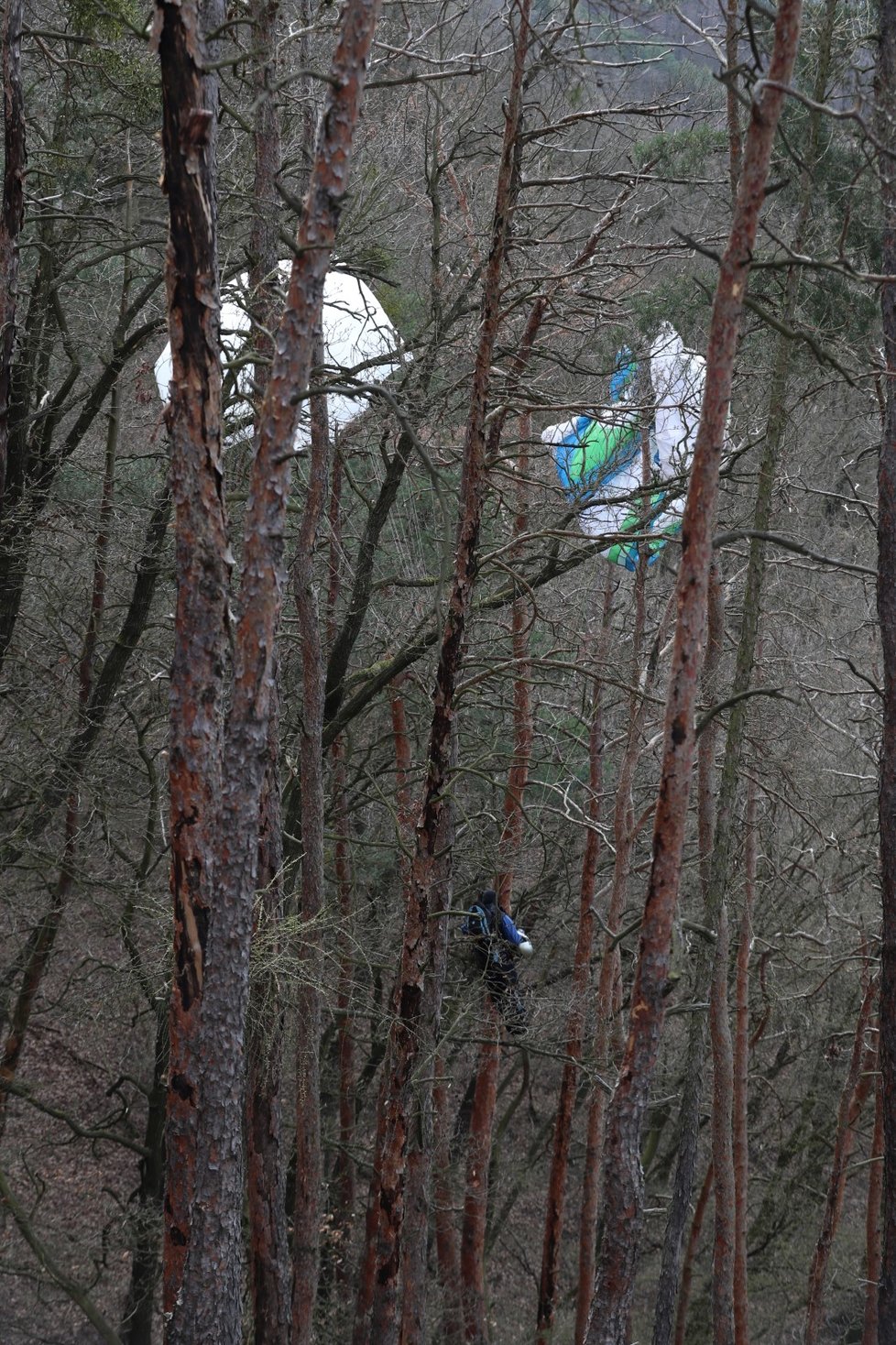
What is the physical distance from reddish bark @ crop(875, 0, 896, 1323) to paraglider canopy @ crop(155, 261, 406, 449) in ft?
12.2

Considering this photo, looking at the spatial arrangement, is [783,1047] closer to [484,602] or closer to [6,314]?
[484,602]

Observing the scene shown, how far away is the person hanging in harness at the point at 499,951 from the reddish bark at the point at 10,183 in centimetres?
548

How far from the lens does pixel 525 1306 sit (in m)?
19.7

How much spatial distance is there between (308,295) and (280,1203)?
23.7 feet

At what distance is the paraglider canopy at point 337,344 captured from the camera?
416 inches

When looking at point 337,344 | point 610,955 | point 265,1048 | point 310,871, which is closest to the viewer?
point 265,1048

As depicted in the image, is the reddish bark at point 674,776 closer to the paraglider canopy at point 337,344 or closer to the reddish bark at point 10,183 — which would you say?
the paraglider canopy at point 337,344

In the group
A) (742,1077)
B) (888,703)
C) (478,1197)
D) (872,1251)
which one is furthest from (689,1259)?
(888,703)

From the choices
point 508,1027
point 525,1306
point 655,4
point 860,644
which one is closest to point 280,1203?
point 508,1027

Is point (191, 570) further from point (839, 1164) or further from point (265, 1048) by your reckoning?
point (839, 1164)

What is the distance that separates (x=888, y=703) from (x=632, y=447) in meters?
3.43

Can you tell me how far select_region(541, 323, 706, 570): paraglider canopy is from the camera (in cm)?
1020

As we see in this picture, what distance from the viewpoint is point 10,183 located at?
26.6ft

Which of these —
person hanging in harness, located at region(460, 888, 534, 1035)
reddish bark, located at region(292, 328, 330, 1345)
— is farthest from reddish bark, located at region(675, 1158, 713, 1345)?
reddish bark, located at region(292, 328, 330, 1345)
